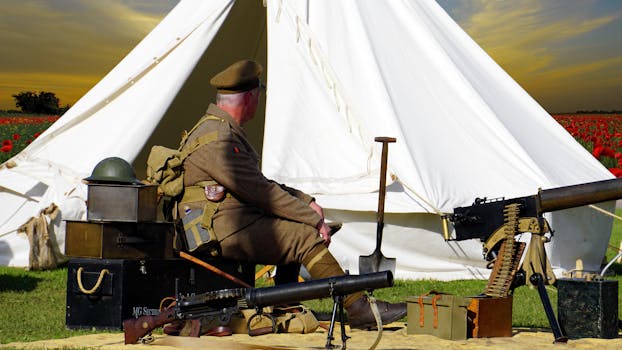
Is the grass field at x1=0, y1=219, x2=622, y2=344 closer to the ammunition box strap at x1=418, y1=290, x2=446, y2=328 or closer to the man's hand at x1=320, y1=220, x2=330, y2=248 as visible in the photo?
the ammunition box strap at x1=418, y1=290, x2=446, y2=328

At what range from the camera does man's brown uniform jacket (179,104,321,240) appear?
595cm

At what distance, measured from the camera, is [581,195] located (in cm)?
593

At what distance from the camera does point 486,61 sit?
1035 centimetres

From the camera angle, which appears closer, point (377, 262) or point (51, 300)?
point (377, 262)

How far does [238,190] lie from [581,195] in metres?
1.76

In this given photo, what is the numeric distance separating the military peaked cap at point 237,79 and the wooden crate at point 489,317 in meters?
1.64

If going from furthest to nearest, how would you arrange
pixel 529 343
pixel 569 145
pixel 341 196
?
pixel 569 145, pixel 341 196, pixel 529 343

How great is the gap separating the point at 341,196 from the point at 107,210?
9.32 feet

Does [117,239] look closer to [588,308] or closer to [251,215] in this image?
[251,215]

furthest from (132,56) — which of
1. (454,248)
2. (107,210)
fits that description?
(107,210)

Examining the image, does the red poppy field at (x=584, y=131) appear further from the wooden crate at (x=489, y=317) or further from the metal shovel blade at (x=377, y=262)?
the wooden crate at (x=489, y=317)

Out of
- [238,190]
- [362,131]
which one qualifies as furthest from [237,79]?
[362,131]

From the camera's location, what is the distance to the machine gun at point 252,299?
4703 mm

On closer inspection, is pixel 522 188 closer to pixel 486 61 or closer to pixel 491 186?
pixel 491 186
